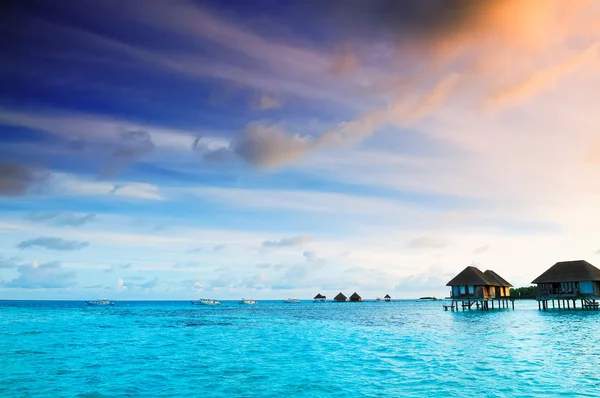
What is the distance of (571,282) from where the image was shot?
69.3 metres

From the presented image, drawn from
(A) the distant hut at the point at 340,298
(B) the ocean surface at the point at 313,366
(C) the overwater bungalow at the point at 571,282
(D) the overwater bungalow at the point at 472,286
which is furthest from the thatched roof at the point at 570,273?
(A) the distant hut at the point at 340,298

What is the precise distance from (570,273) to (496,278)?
50.7ft

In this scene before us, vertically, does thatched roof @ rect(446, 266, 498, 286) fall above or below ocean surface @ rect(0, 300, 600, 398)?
above

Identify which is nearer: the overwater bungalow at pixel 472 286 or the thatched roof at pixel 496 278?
the overwater bungalow at pixel 472 286

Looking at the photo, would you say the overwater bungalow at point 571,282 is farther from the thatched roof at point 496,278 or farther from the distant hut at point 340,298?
the distant hut at point 340,298

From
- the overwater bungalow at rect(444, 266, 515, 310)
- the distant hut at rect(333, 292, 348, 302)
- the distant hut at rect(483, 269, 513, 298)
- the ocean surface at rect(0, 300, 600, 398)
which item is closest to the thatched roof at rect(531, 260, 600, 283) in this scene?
the overwater bungalow at rect(444, 266, 515, 310)

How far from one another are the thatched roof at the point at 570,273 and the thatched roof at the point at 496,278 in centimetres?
907

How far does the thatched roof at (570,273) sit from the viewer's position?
66.9 m

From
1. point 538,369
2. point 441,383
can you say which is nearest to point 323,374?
point 441,383

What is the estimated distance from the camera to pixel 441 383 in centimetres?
2092

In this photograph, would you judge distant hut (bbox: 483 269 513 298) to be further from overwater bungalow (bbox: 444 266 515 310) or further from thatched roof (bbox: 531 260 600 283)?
thatched roof (bbox: 531 260 600 283)

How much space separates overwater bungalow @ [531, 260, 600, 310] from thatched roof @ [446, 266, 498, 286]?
790cm

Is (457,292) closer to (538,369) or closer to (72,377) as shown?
(538,369)

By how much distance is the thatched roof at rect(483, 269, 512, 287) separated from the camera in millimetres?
81800
